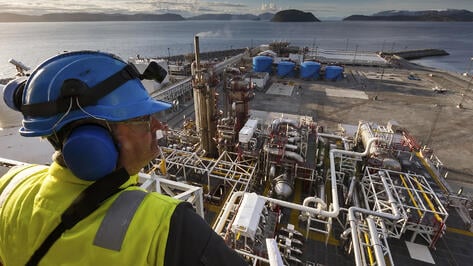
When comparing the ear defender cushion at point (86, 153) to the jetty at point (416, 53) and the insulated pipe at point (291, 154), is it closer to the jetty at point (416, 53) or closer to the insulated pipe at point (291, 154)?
the insulated pipe at point (291, 154)

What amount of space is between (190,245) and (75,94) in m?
1.46

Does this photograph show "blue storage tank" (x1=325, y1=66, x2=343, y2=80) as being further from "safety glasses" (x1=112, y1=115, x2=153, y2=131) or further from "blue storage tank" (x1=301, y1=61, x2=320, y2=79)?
"safety glasses" (x1=112, y1=115, x2=153, y2=131)

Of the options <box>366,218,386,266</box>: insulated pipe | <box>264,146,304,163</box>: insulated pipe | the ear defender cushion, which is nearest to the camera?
the ear defender cushion

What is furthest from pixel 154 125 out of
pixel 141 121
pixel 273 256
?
pixel 273 256

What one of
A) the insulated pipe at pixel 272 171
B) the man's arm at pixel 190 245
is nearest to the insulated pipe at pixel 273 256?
the man's arm at pixel 190 245

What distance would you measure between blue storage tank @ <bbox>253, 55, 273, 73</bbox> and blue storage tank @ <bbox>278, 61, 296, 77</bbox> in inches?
121

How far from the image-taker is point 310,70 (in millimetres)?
53625

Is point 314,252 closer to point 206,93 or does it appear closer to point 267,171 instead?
point 267,171

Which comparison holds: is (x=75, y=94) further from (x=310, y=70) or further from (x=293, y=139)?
(x=310, y=70)

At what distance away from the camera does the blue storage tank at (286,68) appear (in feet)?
183

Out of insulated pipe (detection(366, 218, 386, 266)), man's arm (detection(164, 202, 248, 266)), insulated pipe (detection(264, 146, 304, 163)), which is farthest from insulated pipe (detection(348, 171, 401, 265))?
man's arm (detection(164, 202, 248, 266))

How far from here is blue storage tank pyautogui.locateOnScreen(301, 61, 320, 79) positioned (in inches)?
2101

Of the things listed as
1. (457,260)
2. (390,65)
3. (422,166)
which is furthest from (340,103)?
(390,65)

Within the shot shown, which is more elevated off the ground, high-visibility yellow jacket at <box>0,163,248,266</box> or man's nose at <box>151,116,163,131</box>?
man's nose at <box>151,116,163,131</box>
